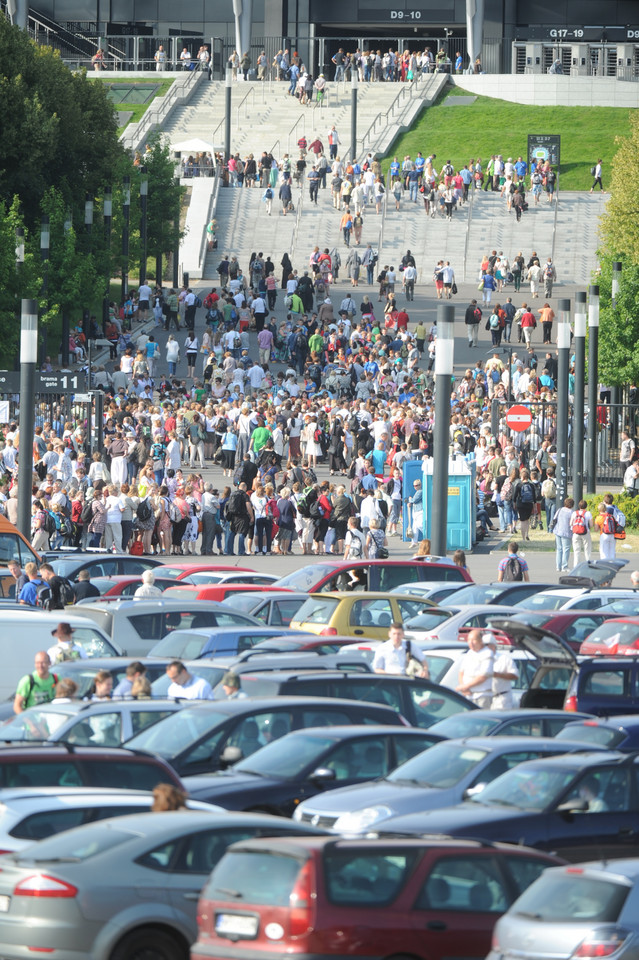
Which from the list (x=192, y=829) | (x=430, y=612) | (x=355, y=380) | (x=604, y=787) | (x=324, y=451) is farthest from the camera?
(x=355, y=380)

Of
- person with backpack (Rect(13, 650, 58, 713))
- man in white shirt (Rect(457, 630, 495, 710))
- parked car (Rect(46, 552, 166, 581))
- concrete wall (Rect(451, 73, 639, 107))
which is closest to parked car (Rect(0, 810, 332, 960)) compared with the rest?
person with backpack (Rect(13, 650, 58, 713))

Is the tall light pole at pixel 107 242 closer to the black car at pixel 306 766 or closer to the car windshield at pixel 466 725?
the car windshield at pixel 466 725

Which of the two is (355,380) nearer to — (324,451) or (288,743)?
(324,451)

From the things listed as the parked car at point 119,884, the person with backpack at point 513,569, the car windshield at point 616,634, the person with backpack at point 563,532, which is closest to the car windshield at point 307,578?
the person with backpack at point 513,569

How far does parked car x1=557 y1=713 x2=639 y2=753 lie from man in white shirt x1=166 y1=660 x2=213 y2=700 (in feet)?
10.1

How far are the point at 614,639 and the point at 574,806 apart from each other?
6.61 meters

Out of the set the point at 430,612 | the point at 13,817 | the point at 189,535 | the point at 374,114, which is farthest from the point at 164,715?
the point at 374,114

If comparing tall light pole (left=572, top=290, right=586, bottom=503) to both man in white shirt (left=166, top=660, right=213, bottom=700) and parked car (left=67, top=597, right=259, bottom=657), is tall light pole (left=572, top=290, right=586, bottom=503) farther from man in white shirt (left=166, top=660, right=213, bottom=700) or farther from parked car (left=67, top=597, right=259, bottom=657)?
man in white shirt (left=166, top=660, right=213, bottom=700)

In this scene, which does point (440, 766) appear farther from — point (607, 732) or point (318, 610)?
point (318, 610)

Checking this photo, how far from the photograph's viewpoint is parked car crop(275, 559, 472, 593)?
23031mm

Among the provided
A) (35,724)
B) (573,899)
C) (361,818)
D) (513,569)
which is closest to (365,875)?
(573,899)

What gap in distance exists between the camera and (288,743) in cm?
1327

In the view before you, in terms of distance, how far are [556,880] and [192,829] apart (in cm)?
220

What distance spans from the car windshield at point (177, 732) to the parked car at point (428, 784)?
4.31ft
